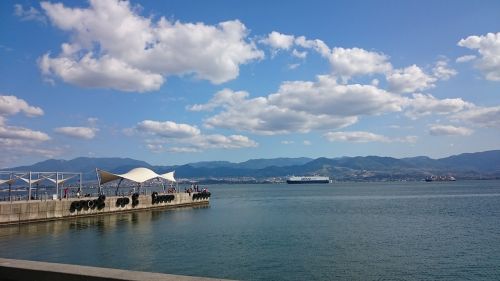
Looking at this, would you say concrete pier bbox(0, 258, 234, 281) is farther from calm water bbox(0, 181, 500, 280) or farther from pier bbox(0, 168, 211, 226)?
pier bbox(0, 168, 211, 226)

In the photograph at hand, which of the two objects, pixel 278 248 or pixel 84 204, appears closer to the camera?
pixel 278 248

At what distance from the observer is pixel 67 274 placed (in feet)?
27.3

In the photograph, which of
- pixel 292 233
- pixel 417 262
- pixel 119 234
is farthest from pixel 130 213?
pixel 417 262

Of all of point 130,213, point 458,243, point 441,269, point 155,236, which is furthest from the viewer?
point 130,213

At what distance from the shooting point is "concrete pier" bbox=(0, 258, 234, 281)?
804 centimetres

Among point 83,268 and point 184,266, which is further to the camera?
point 184,266

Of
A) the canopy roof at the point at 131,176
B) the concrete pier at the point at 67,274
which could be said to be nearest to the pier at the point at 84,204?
the canopy roof at the point at 131,176

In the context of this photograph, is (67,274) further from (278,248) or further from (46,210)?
(46,210)

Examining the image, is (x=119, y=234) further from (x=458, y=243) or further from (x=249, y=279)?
(x=458, y=243)

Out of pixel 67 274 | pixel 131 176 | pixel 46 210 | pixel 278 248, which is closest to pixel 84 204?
pixel 46 210

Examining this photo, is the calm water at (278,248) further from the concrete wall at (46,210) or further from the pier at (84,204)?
the pier at (84,204)

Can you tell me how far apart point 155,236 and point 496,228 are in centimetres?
3382

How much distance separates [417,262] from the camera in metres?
25.9

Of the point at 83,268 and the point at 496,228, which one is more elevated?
the point at 83,268
